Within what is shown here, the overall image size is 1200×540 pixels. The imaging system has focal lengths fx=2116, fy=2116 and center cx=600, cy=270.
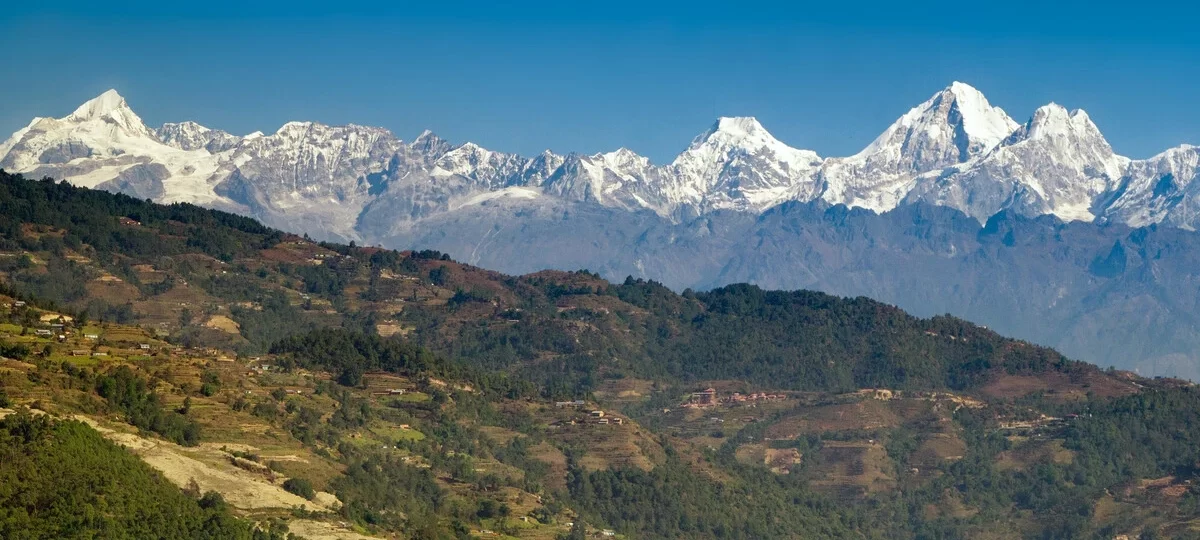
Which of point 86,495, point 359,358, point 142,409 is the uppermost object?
point 359,358

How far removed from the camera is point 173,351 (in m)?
154

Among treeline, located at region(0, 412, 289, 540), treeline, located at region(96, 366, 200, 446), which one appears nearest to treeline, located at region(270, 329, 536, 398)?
treeline, located at region(96, 366, 200, 446)

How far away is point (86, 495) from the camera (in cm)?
10531

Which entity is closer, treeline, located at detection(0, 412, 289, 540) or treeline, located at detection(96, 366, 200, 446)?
treeline, located at detection(0, 412, 289, 540)

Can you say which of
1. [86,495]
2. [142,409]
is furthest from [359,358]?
[86,495]

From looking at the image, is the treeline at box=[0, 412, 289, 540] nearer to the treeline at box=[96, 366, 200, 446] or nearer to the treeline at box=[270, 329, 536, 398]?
the treeline at box=[96, 366, 200, 446]

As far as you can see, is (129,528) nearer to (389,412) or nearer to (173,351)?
(173,351)

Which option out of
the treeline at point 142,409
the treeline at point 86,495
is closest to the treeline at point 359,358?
the treeline at point 142,409

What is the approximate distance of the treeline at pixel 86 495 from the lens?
335ft

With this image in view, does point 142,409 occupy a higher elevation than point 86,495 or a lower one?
higher

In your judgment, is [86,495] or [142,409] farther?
[142,409]

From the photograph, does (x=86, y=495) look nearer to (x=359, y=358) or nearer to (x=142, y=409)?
(x=142, y=409)

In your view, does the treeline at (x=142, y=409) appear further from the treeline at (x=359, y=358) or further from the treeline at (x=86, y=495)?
the treeline at (x=359, y=358)

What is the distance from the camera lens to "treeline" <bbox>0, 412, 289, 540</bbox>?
335 ft
